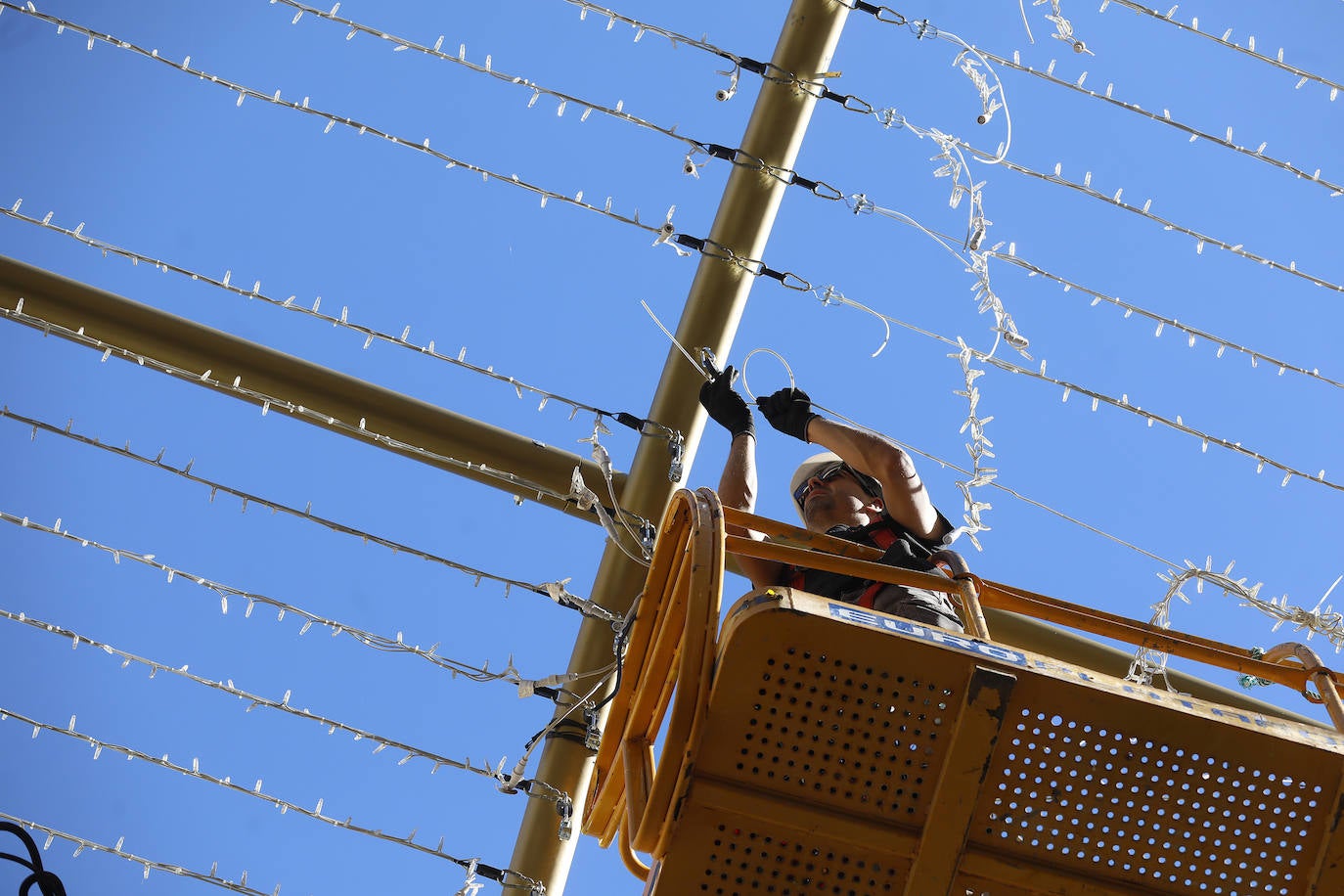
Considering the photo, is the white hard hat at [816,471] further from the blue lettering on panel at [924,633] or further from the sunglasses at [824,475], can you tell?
the blue lettering on panel at [924,633]

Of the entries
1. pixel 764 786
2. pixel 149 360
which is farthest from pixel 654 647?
pixel 149 360

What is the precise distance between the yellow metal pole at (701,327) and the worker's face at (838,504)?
1.20 feet

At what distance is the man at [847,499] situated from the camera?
2.38 metres

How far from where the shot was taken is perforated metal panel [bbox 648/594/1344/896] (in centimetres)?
161

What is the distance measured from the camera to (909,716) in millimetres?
1634

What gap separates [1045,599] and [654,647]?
0.69 metres

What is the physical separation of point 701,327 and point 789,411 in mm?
333

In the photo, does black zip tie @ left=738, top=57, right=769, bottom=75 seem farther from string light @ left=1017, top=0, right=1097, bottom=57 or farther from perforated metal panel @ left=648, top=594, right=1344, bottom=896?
perforated metal panel @ left=648, top=594, right=1344, bottom=896

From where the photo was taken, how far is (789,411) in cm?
297

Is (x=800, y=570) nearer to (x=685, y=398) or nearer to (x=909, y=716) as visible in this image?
(x=685, y=398)

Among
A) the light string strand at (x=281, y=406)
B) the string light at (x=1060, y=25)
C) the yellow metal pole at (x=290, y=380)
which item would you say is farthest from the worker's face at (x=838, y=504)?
the string light at (x=1060, y=25)

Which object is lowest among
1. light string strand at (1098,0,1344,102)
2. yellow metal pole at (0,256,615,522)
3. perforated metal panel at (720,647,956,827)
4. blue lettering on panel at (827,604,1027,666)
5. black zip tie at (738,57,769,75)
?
perforated metal panel at (720,647,956,827)

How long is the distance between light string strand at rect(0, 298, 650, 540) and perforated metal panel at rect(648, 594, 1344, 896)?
1.24 meters

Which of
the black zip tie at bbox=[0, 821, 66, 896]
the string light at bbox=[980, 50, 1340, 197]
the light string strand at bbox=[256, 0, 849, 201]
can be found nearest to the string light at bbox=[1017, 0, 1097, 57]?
the string light at bbox=[980, 50, 1340, 197]
